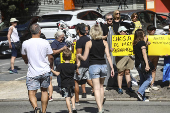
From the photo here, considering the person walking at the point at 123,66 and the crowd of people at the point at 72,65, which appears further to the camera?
the person walking at the point at 123,66

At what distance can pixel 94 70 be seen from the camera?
703cm

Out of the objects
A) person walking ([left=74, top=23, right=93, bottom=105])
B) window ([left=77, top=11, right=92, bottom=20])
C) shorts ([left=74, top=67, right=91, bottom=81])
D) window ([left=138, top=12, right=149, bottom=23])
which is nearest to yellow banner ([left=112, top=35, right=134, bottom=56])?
person walking ([left=74, top=23, right=93, bottom=105])

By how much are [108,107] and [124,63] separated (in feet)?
5.20

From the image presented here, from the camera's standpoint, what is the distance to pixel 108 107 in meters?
7.99

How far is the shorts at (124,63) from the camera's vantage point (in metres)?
9.12

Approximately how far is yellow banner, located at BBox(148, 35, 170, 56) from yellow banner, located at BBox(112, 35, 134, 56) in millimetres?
511

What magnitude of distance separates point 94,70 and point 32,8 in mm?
22176

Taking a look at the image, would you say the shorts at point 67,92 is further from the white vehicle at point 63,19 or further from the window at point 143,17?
the window at point 143,17

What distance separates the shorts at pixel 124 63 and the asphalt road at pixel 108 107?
1.02 m

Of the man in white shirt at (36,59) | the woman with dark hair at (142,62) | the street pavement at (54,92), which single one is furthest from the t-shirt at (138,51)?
the man in white shirt at (36,59)

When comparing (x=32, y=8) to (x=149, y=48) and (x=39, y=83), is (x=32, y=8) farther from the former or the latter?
(x=39, y=83)

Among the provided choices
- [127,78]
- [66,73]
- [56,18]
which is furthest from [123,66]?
[56,18]

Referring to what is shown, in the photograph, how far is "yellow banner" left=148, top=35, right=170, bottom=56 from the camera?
30.5 feet

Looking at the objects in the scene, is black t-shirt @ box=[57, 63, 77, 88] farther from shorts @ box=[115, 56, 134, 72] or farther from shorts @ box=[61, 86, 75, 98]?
shorts @ box=[115, 56, 134, 72]
